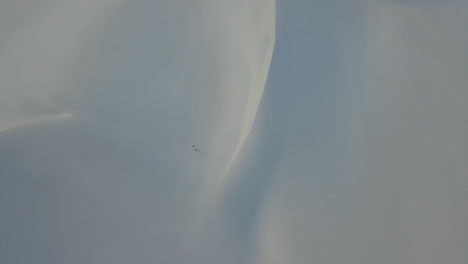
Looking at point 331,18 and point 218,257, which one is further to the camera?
point 331,18

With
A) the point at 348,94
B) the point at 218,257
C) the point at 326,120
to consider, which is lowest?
the point at 218,257

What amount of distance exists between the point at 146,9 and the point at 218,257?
106 cm

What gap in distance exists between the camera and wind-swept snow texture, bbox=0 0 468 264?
66.7 inches

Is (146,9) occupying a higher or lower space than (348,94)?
higher

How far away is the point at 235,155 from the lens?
177 cm

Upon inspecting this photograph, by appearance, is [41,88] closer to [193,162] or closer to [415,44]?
[193,162]

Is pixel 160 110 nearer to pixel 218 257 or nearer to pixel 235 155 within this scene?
pixel 235 155

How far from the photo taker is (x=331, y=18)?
1904mm

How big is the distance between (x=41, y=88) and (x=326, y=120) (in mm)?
1144

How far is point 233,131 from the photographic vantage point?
5.90 ft

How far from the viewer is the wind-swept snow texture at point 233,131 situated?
169 cm

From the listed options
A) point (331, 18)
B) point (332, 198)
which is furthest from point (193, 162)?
point (331, 18)

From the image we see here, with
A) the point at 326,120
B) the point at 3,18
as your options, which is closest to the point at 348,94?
the point at 326,120

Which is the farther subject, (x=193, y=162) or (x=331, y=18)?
(x=331, y=18)
